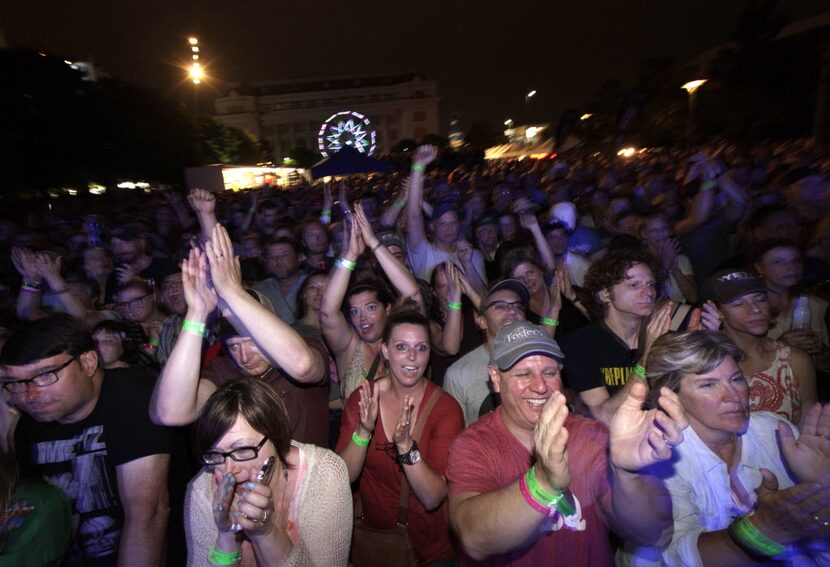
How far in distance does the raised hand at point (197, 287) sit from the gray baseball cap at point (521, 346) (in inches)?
49.9

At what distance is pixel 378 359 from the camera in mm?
3080

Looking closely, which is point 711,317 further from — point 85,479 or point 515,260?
point 85,479

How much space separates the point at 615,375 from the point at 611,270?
64cm

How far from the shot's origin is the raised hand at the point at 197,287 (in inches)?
88.3

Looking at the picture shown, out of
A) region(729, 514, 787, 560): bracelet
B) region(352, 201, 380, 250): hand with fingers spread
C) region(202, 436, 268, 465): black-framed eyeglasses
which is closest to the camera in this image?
region(729, 514, 787, 560): bracelet

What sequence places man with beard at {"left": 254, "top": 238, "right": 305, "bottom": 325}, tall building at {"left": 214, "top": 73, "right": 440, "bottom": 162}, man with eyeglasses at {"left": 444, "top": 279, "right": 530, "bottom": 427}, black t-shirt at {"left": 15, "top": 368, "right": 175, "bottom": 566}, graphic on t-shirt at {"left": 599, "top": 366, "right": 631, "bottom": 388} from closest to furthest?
1. black t-shirt at {"left": 15, "top": 368, "right": 175, "bottom": 566}
2. graphic on t-shirt at {"left": 599, "top": 366, "right": 631, "bottom": 388}
3. man with eyeglasses at {"left": 444, "top": 279, "right": 530, "bottom": 427}
4. man with beard at {"left": 254, "top": 238, "right": 305, "bottom": 325}
5. tall building at {"left": 214, "top": 73, "right": 440, "bottom": 162}

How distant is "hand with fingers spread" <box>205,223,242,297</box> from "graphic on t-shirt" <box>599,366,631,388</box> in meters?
1.96

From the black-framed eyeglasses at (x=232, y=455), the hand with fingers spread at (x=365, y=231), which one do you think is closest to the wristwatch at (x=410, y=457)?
the black-framed eyeglasses at (x=232, y=455)

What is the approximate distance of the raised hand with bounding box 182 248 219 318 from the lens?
2242 mm

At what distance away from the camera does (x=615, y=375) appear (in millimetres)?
2842

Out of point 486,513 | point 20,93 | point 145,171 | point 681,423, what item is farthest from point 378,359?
point 145,171

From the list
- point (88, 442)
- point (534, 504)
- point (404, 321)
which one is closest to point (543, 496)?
point (534, 504)

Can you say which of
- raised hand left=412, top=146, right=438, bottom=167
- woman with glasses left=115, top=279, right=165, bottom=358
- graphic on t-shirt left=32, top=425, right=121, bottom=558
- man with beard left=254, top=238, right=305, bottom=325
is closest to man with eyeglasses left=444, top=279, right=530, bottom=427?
graphic on t-shirt left=32, top=425, right=121, bottom=558

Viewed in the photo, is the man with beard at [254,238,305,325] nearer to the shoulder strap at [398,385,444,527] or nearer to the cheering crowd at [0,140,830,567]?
the cheering crowd at [0,140,830,567]
